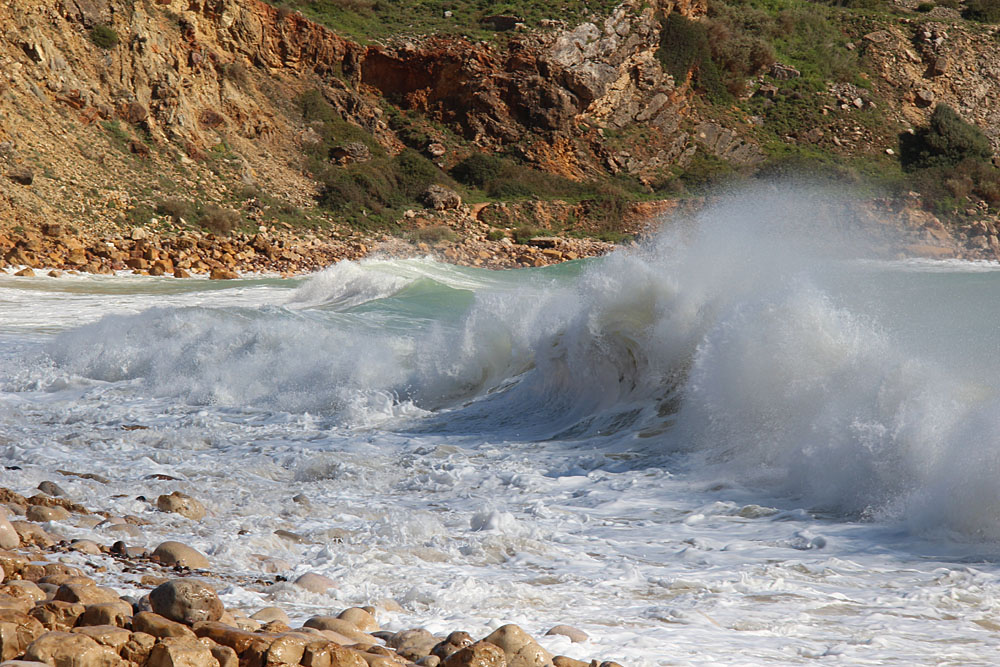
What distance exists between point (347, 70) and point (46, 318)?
90.1ft

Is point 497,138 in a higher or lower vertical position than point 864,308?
higher

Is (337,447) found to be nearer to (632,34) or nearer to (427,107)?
(427,107)

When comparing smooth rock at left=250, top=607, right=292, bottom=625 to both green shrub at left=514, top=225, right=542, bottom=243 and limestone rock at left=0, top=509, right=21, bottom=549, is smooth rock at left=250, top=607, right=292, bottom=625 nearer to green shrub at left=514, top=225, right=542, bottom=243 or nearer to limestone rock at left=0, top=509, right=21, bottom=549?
limestone rock at left=0, top=509, right=21, bottom=549

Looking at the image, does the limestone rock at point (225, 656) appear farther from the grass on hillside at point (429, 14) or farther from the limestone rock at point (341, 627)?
the grass on hillside at point (429, 14)

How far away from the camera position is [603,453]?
6.75 metres

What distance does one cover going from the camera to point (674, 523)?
4957 mm

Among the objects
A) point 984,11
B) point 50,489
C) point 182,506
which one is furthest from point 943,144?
point 50,489

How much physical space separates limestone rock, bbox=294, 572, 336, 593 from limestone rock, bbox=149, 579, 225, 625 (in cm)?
65

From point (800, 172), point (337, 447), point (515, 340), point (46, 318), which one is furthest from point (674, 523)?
point (800, 172)

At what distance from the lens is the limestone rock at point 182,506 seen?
4.61 metres

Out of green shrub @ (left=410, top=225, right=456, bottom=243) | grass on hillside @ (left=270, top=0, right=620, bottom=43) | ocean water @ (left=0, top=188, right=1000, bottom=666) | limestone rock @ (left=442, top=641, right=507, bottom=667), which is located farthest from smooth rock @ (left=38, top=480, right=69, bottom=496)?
grass on hillside @ (left=270, top=0, right=620, bottom=43)

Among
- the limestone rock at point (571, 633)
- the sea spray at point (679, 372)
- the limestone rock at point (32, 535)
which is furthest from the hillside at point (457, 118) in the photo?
the limestone rock at point (571, 633)

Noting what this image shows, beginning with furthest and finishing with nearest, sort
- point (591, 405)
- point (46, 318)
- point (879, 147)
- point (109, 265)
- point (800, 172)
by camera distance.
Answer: point (879, 147)
point (800, 172)
point (109, 265)
point (46, 318)
point (591, 405)

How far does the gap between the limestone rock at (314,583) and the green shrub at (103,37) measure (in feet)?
97.4
